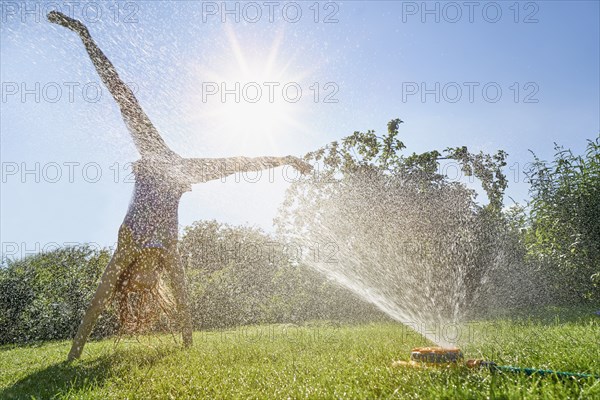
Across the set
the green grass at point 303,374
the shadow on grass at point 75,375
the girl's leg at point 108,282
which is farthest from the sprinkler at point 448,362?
the girl's leg at point 108,282

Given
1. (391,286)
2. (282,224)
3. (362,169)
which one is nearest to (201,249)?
(282,224)

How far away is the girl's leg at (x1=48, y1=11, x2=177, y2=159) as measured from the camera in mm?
4855

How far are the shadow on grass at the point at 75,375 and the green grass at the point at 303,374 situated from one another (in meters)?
0.01

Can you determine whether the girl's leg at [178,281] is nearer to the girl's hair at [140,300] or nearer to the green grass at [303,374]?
the girl's hair at [140,300]

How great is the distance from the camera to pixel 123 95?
16.1 feet

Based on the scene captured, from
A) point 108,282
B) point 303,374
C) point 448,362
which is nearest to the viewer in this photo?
point 448,362

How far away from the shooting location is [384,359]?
12.4ft

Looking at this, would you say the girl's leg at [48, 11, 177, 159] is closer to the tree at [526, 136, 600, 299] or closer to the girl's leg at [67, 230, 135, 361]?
the girl's leg at [67, 230, 135, 361]

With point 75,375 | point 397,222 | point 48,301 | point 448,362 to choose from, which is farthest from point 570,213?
point 48,301

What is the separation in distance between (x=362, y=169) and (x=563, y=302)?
1069 centimetres

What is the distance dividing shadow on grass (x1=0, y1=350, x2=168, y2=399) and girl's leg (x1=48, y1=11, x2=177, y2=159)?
246 cm

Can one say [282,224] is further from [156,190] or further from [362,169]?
[156,190]

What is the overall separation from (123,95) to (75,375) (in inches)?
125

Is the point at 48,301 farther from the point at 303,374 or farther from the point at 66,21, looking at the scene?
the point at 303,374
